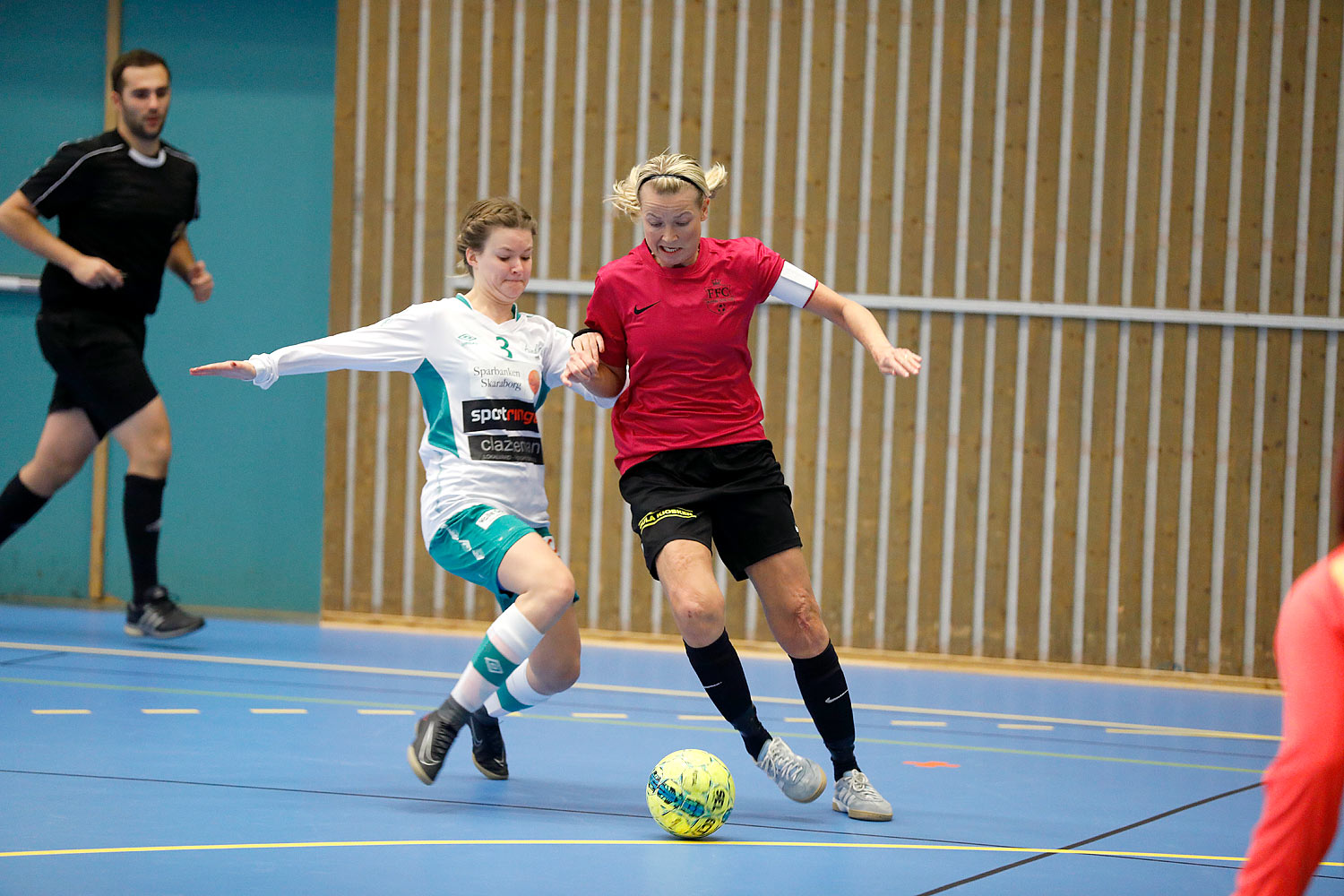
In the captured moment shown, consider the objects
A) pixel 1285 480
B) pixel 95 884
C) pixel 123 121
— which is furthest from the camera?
pixel 1285 480

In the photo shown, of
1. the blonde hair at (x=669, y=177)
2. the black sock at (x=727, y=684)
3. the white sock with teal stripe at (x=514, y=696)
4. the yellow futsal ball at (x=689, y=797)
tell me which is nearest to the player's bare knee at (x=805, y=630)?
the black sock at (x=727, y=684)

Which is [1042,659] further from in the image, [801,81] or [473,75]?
[473,75]

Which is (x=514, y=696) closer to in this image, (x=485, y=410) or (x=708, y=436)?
(x=485, y=410)

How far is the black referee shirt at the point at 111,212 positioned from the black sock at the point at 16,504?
0.81m

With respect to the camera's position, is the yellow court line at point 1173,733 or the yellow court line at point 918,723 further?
the yellow court line at point 1173,733

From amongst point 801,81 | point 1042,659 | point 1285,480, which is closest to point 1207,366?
point 1285,480

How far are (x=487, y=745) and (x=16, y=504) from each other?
325cm

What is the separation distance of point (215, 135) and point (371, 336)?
4422mm

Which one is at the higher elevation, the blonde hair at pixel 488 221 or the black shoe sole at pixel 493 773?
the blonde hair at pixel 488 221

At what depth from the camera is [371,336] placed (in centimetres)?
398

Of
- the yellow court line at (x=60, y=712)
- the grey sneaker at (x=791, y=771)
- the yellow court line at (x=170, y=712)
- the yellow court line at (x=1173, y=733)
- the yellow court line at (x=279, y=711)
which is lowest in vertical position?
the yellow court line at (x=1173, y=733)

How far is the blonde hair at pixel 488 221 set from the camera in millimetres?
3992

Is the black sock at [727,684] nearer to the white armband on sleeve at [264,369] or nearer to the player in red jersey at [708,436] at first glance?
the player in red jersey at [708,436]

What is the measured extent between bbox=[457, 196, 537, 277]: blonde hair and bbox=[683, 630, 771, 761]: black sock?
4.17 ft
